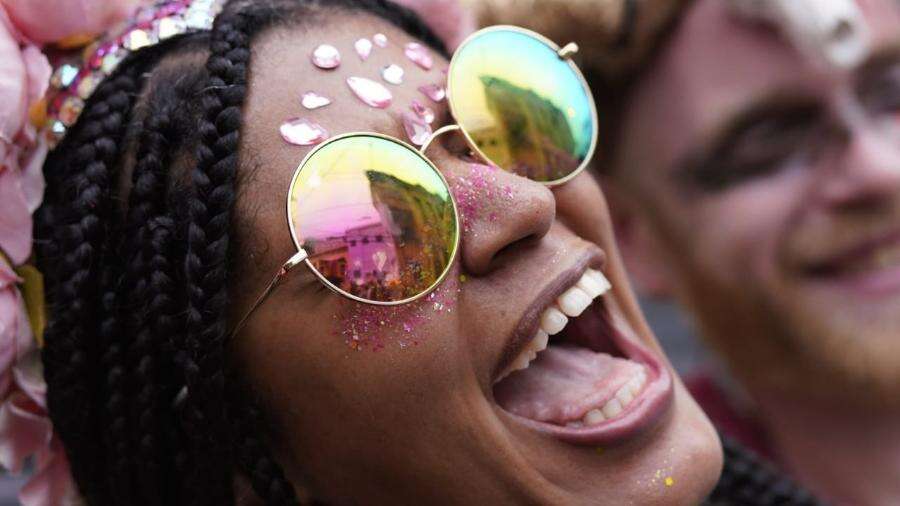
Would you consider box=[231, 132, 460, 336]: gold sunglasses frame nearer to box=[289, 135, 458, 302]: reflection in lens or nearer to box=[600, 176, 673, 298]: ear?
box=[289, 135, 458, 302]: reflection in lens

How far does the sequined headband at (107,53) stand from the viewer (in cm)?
139

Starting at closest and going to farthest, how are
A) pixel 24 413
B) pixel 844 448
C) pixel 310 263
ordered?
1. pixel 310 263
2. pixel 24 413
3. pixel 844 448

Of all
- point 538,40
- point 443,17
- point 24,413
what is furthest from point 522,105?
point 24,413

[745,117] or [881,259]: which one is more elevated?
[745,117]

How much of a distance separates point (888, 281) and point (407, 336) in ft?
5.05

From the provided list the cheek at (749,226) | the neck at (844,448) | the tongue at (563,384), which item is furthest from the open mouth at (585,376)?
the neck at (844,448)

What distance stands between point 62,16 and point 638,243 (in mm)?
1837

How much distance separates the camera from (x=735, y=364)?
2.66 m

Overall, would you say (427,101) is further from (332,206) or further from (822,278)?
(822,278)

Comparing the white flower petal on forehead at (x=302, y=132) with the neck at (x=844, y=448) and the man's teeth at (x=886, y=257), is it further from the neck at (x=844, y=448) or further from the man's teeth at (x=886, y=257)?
the neck at (x=844, y=448)

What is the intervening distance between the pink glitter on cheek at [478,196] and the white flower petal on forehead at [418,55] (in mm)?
206

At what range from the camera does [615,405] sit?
1309mm

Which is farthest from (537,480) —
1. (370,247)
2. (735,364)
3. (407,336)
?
(735,364)

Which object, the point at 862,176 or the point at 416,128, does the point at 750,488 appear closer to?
the point at 862,176
